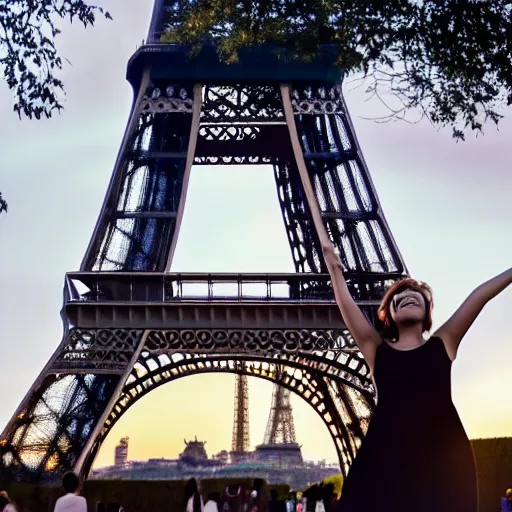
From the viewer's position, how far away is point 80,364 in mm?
32062

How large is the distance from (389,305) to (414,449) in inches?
28.7

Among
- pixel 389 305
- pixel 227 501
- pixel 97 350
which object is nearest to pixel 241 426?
pixel 97 350

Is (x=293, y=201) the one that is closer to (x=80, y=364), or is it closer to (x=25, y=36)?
(x=80, y=364)

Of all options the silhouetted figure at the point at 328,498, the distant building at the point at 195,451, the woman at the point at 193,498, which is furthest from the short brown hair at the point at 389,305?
the distant building at the point at 195,451

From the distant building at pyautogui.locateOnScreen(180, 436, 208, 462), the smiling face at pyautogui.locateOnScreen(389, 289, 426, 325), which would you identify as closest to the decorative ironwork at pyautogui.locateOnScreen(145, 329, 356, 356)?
the smiling face at pyautogui.locateOnScreen(389, 289, 426, 325)

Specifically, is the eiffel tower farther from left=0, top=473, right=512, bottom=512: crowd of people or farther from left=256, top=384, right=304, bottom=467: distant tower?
left=256, top=384, right=304, bottom=467: distant tower

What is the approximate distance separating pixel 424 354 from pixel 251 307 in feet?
96.4

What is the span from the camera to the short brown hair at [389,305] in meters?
4.87

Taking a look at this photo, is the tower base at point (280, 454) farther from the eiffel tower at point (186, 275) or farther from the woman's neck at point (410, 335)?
the woman's neck at point (410, 335)

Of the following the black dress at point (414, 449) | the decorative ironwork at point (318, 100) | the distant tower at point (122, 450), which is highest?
the distant tower at point (122, 450)

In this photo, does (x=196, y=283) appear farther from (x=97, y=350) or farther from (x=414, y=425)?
(x=414, y=425)

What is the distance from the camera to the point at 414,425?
450 centimetres

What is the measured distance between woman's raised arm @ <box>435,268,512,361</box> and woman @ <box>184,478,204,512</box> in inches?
322

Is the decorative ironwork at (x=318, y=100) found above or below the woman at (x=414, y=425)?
above
